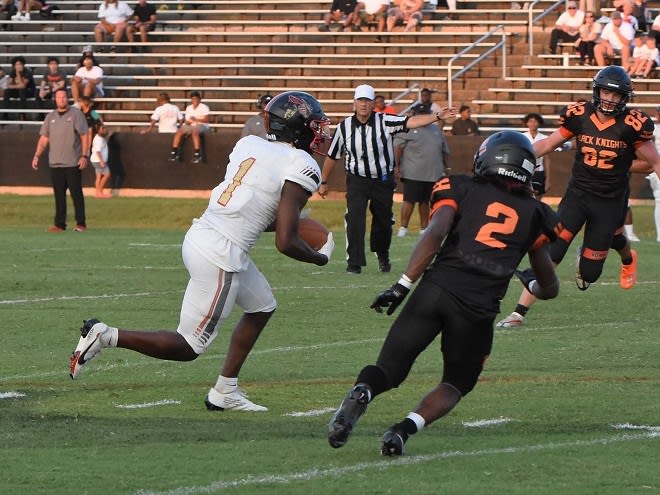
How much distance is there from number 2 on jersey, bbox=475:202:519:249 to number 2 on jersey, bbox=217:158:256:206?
1.39 m

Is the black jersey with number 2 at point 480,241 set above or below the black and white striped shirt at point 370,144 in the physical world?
above

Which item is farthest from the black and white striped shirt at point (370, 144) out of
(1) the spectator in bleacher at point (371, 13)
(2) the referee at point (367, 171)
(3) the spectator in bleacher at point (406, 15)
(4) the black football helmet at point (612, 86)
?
(1) the spectator in bleacher at point (371, 13)

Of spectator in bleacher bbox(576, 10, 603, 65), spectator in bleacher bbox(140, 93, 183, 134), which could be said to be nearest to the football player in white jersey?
spectator in bleacher bbox(576, 10, 603, 65)

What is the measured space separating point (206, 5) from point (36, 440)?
82.5 ft

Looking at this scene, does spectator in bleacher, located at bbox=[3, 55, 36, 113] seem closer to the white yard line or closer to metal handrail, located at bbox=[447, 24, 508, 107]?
metal handrail, located at bbox=[447, 24, 508, 107]

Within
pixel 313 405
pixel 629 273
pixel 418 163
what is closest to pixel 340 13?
pixel 418 163

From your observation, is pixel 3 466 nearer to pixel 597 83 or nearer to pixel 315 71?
pixel 597 83

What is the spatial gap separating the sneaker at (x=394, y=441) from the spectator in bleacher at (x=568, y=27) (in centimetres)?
2126

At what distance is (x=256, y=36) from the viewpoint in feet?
98.6

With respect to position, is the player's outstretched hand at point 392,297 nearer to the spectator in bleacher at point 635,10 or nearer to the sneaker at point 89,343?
the sneaker at point 89,343

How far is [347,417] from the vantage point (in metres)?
6.18

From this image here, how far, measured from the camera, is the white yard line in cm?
581

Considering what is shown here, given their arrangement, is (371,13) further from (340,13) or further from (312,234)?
(312,234)

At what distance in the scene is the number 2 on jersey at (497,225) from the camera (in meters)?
6.46
